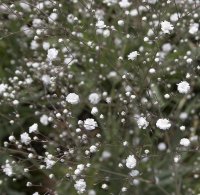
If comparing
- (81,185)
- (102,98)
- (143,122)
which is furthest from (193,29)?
(81,185)

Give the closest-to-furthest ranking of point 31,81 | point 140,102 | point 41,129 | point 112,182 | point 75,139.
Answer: point 140,102 < point 75,139 < point 112,182 < point 31,81 < point 41,129

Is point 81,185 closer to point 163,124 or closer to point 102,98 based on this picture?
point 163,124

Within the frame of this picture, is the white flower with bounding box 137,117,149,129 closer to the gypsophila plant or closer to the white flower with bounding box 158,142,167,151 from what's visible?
the gypsophila plant

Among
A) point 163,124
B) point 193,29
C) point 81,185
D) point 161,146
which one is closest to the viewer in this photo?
point 163,124

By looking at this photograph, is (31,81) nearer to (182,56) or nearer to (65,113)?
(65,113)

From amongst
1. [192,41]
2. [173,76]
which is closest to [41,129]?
[173,76]

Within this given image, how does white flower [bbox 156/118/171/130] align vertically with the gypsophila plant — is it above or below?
below

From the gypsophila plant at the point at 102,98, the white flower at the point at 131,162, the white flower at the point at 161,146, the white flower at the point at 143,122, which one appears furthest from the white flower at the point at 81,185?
the white flower at the point at 161,146

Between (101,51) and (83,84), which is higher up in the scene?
(83,84)

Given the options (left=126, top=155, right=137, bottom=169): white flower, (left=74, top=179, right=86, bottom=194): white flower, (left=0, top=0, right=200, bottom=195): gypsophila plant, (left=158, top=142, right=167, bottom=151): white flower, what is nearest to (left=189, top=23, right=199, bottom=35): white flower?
(left=0, top=0, right=200, bottom=195): gypsophila plant
